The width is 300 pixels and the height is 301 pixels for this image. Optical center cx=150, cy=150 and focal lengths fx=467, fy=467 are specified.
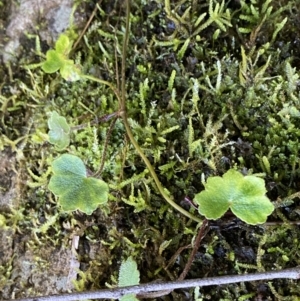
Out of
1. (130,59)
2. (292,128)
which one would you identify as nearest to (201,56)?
(130,59)

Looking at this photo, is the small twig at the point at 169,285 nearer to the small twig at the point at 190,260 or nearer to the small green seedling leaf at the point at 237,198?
the small twig at the point at 190,260

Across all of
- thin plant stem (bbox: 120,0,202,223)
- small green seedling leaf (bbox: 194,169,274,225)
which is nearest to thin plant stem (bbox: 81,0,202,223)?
thin plant stem (bbox: 120,0,202,223)

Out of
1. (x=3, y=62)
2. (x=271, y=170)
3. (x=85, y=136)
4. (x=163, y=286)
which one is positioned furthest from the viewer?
(x=3, y=62)

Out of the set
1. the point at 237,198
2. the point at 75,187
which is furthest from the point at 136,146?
the point at 237,198

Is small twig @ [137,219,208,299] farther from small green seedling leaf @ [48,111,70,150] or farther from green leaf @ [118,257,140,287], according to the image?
small green seedling leaf @ [48,111,70,150]

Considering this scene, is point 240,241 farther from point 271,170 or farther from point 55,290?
point 55,290

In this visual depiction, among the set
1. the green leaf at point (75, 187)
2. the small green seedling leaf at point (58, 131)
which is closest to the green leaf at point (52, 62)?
the small green seedling leaf at point (58, 131)

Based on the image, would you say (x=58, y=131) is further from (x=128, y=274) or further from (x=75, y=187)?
(x=128, y=274)
